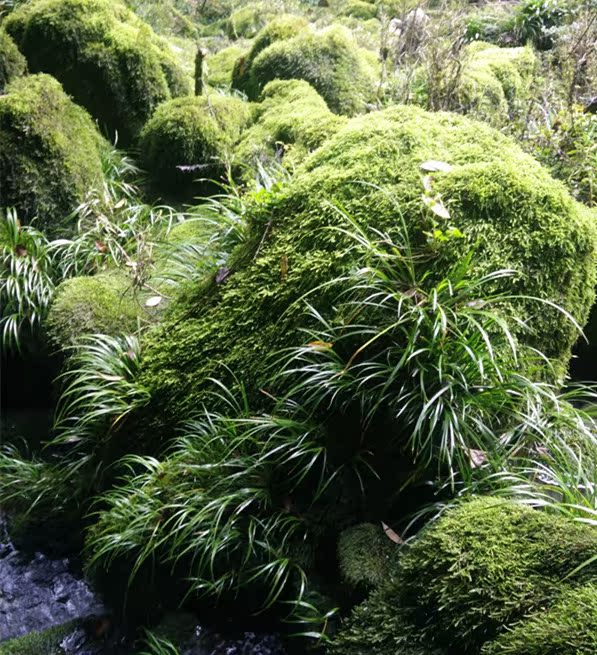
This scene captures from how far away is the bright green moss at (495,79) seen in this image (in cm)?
596

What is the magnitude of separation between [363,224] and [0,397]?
9.35ft

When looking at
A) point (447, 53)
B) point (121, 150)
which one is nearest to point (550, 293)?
point (447, 53)

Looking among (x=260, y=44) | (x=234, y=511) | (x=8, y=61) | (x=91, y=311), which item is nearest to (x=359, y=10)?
(x=260, y=44)

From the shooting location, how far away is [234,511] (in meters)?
2.75

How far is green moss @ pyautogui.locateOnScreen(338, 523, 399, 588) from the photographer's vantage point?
251 centimetres

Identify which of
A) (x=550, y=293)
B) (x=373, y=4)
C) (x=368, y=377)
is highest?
(x=373, y=4)

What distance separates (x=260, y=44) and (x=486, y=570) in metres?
6.51

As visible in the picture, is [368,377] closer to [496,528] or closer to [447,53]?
[496,528]

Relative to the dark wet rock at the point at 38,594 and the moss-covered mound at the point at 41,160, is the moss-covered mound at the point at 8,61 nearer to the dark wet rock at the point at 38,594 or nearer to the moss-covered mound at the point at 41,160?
the moss-covered mound at the point at 41,160

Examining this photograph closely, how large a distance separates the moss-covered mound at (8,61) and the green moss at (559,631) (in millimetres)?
5211

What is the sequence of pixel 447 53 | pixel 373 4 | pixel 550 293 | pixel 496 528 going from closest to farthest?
pixel 496 528, pixel 550 293, pixel 447 53, pixel 373 4

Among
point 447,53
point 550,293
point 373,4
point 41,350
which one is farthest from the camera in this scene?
point 373,4

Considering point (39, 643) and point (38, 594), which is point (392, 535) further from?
point (38, 594)

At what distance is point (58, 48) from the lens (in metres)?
5.49
